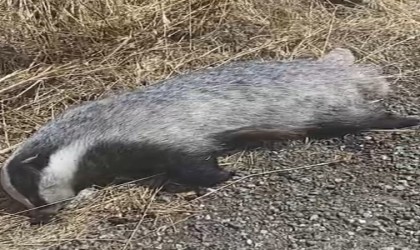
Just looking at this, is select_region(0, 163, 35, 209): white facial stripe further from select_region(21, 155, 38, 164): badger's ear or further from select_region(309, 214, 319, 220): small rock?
select_region(309, 214, 319, 220): small rock

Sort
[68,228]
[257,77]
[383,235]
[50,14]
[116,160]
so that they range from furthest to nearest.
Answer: [50,14]
[257,77]
[116,160]
[68,228]
[383,235]

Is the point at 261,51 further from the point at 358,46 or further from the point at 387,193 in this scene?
the point at 387,193

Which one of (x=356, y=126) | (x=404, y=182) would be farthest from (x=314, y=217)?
(x=356, y=126)

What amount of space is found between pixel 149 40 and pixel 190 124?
1128mm

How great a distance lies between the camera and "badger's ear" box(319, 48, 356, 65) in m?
4.17

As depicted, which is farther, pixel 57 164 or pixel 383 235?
pixel 57 164

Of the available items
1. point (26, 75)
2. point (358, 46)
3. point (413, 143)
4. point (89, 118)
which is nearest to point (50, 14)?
point (26, 75)

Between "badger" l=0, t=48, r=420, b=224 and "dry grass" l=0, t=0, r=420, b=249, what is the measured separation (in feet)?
1.14

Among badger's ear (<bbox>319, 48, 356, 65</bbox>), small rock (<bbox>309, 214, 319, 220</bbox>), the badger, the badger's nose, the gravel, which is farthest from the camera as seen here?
badger's ear (<bbox>319, 48, 356, 65</bbox>)

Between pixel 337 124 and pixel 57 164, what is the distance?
1263 mm

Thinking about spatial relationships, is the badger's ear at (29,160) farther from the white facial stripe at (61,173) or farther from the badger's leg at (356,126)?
the badger's leg at (356,126)

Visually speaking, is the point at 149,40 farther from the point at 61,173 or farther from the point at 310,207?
the point at 310,207

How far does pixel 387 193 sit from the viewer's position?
10.9 feet

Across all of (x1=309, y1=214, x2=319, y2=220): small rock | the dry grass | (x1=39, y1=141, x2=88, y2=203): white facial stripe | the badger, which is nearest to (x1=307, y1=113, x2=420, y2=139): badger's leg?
the badger
